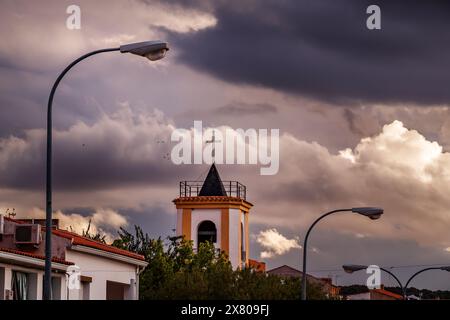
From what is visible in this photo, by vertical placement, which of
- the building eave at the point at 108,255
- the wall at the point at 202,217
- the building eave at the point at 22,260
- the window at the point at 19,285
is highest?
the wall at the point at 202,217

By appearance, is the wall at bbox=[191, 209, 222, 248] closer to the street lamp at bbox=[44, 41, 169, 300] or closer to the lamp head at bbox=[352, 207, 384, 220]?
the lamp head at bbox=[352, 207, 384, 220]

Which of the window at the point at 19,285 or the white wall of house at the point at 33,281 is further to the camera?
the window at the point at 19,285

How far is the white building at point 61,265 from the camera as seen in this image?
36.9 metres

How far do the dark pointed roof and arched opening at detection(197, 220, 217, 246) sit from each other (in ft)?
→ 8.53

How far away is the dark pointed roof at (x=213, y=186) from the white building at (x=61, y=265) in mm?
35237

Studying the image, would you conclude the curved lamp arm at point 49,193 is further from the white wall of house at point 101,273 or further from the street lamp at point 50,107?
the white wall of house at point 101,273

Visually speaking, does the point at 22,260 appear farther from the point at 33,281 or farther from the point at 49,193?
the point at 49,193

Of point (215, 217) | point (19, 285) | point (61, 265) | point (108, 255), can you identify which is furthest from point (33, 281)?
point (215, 217)

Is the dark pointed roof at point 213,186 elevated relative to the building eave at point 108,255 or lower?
elevated

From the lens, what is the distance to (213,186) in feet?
282

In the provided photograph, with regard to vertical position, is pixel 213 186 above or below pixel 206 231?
above

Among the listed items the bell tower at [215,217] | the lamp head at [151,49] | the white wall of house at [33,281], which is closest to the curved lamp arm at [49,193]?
the lamp head at [151,49]

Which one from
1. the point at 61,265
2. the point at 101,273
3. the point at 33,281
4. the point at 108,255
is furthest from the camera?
the point at 101,273

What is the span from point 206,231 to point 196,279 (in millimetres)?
30939
